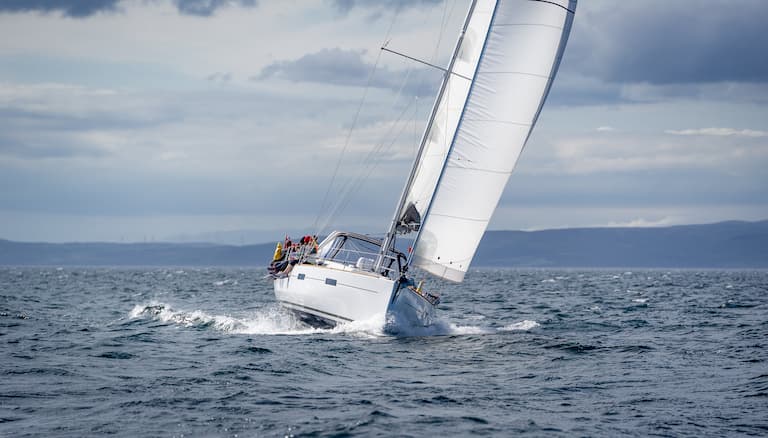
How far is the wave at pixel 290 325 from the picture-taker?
2137 centimetres

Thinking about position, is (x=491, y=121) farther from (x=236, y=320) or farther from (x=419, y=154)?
(x=236, y=320)

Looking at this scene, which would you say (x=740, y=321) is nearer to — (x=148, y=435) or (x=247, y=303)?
(x=247, y=303)

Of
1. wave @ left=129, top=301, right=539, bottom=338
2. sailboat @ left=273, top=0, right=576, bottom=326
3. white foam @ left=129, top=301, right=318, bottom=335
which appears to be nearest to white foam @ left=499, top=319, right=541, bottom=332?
wave @ left=129, top=301, right=539, bottom=338

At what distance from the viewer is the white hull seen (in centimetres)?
2097

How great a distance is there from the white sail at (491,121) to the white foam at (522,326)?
4.64 metres

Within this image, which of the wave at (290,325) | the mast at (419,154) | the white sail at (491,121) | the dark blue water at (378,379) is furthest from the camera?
the mast at (419,154)

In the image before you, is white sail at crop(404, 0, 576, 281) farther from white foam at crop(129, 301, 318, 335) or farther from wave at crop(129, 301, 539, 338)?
white foam at crop(129, 301, 318, 335)

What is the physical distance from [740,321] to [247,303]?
68.5 feet

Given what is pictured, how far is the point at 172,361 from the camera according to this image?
59.6 ft

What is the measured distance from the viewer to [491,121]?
21547mm

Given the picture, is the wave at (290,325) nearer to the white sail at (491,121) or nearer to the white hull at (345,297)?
the white hull at (345,297)

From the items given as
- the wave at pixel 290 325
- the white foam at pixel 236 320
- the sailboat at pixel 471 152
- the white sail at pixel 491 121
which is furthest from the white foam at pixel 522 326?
the white foam at pixel 236 320

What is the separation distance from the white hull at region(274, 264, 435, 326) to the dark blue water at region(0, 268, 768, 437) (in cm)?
42

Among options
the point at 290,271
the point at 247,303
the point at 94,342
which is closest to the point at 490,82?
the point at 290,271
